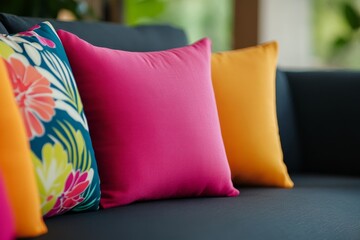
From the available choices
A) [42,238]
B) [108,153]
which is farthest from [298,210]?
Answer: [42,238]

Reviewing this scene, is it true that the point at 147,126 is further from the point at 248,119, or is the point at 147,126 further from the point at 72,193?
the point at 248,119

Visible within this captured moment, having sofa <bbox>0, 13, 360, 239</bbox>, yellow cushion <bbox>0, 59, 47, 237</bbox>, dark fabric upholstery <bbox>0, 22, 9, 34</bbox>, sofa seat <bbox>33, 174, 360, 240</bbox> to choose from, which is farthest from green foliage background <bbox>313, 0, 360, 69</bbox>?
yellow cushion <bbox>0, 59, 47, 237</bbox>

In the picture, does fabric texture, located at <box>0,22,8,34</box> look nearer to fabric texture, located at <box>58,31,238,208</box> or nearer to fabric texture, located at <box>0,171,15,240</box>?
fabric texture, located at <box>58,31,238,208</box>

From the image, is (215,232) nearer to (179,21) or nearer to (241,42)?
(241,42)

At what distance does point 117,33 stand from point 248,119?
414 mm

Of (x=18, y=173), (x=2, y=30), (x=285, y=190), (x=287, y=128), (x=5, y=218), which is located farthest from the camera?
(x=287, y=128)

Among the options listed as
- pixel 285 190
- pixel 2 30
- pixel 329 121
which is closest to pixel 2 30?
pixel 2 30

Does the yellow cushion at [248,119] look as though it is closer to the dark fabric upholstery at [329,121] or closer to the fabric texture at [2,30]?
the dark fabric upholstery at [329,121]

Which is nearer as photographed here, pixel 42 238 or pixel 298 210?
pixel 42 238

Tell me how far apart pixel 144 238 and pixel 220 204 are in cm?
37

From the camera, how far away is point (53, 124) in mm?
1417

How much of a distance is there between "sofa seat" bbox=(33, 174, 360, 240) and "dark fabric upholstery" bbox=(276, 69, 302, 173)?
48cm

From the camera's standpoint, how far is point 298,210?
164 centimetres

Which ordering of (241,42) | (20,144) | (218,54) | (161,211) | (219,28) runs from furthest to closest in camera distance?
(219,28)
(241,42)
(218,54)
(161,211)
(20,144)
